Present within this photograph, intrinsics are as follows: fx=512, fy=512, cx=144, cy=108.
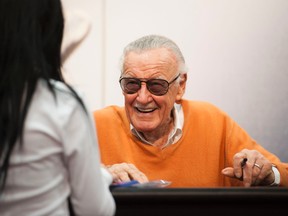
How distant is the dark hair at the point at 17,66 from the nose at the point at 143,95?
1.25 meters

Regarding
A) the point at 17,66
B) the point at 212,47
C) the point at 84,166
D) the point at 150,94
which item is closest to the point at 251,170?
the point at 150,94

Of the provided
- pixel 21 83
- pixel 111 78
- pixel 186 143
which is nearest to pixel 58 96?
pixel 21 83

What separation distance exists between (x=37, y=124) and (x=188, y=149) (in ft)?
4.76

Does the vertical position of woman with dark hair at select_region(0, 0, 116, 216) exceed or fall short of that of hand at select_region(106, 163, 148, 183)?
it exceeds it

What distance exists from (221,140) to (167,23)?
1.05 meters

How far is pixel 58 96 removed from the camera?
1010mm

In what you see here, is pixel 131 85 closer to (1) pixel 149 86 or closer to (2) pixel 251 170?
(1) pixel 149 86

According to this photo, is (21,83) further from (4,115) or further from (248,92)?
(248,92)

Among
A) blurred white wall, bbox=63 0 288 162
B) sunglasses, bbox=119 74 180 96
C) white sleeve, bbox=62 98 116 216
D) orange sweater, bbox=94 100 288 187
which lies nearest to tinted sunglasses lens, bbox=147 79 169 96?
sunglasses, bbox=119 74 180 96

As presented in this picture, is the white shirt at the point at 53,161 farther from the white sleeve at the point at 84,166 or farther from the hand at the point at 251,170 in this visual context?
the hand at the point at 251,170

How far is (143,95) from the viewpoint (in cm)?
226

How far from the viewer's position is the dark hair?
3.21 ft

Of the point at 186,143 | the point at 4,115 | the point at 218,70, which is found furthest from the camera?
the point at 218,70

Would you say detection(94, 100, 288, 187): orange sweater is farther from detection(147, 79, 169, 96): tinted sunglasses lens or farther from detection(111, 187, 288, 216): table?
detection(111, 187, 288, 216): table
